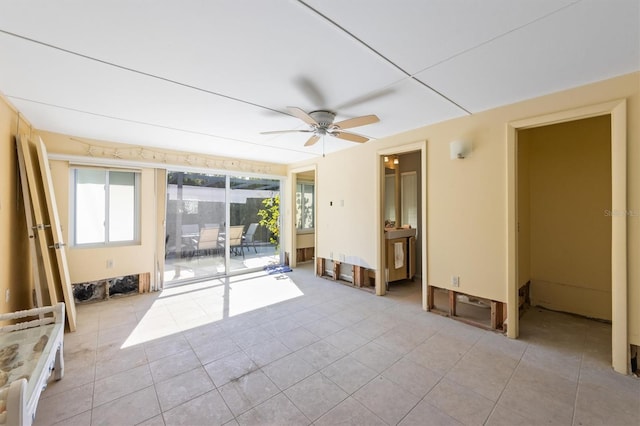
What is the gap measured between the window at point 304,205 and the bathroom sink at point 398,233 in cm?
257

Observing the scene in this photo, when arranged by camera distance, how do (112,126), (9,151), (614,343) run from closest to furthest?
(614,343) < (9,151) < (112,126)

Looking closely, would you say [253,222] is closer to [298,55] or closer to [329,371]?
[329,371]

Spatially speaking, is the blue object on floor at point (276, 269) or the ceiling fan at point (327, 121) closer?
the ceiling fan at point (327, 121)

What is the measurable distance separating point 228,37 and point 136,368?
267 cm

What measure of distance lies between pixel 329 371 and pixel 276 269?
3.39 metres

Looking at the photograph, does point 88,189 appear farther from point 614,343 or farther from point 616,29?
point 614,343

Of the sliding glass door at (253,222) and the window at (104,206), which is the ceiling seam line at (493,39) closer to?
the sliding glass door at (253,222)

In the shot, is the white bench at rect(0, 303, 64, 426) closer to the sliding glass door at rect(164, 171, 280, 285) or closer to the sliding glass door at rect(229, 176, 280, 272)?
the sliding glass door at rect(164, 171, 280, 285)

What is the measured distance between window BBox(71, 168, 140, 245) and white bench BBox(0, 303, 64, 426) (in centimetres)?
204

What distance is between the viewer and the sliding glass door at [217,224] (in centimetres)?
446

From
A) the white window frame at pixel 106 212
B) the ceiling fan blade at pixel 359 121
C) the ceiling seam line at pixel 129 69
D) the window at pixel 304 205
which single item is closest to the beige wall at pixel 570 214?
the ceiling fan blade at pixel 359 121

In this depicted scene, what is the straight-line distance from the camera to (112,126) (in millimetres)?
3129

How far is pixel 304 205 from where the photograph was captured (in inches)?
250

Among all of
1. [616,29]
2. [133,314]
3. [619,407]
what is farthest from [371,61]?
[133,314]
